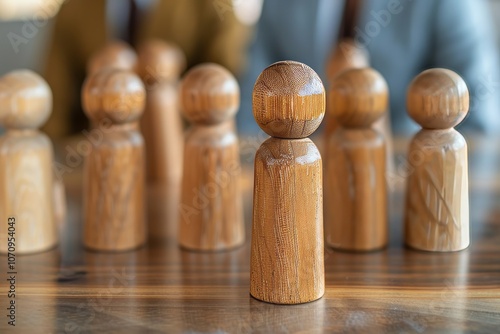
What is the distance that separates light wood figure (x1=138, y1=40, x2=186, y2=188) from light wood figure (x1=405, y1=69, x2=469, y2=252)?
47 cm

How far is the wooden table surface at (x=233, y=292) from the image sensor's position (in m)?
0.55

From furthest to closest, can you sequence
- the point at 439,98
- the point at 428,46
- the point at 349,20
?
the point at 428,46 → the point at 349,20 → the point at 439,98

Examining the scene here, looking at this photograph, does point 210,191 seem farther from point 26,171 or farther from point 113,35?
point 113,35

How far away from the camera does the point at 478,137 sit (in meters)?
1.29

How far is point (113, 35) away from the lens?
1946 millimetres

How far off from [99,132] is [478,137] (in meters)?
0.81

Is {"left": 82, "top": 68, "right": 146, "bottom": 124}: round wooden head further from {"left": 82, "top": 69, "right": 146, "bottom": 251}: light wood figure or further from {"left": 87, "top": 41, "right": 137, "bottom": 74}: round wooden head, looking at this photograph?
{"left": 87, "top": 41, "right": 137, "bottom": 74}: round wooden head

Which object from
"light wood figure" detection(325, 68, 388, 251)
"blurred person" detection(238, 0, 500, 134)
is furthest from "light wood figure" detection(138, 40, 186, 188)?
"blurred person" detection(238, 0, 500, 134)

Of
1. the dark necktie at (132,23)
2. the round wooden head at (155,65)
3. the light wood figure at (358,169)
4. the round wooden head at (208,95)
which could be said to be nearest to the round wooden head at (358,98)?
the light wood figure at (358,169)

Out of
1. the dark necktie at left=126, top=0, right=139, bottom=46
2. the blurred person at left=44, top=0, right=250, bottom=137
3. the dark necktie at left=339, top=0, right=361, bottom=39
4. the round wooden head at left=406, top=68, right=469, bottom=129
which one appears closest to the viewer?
the round wooden head at left=406, top=68, right=469, bottom=129

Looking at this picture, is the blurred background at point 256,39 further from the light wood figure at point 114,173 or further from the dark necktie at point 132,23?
the light wood figure at point 114,173

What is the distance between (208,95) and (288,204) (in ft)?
0.64

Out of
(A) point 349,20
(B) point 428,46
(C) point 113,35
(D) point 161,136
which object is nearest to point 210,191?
(D) point 161,136

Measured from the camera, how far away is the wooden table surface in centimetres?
55
